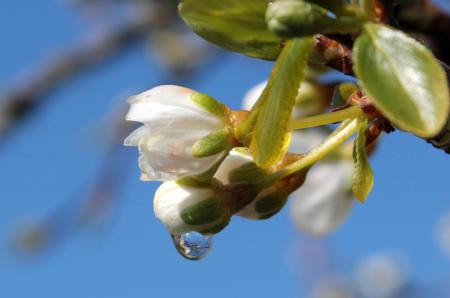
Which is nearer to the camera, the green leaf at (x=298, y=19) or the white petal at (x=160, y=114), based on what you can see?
the green leaf at (x=298, y=19)

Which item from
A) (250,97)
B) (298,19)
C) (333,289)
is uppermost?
(298,19)

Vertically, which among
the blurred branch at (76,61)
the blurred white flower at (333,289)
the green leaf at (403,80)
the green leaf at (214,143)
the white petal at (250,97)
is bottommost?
the blurred white flower at (333,289)

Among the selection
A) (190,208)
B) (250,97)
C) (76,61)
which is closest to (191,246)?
(190,208)

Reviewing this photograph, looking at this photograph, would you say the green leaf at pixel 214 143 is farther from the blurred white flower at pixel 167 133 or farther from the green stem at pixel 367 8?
the green stem at pixel 367 8

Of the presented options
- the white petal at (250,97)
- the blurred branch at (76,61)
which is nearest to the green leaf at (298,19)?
the white petal at (250,97)

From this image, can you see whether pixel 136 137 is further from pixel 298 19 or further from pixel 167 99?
pixel 298 19

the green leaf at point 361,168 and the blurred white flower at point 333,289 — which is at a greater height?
the green leaf at point 361,168
